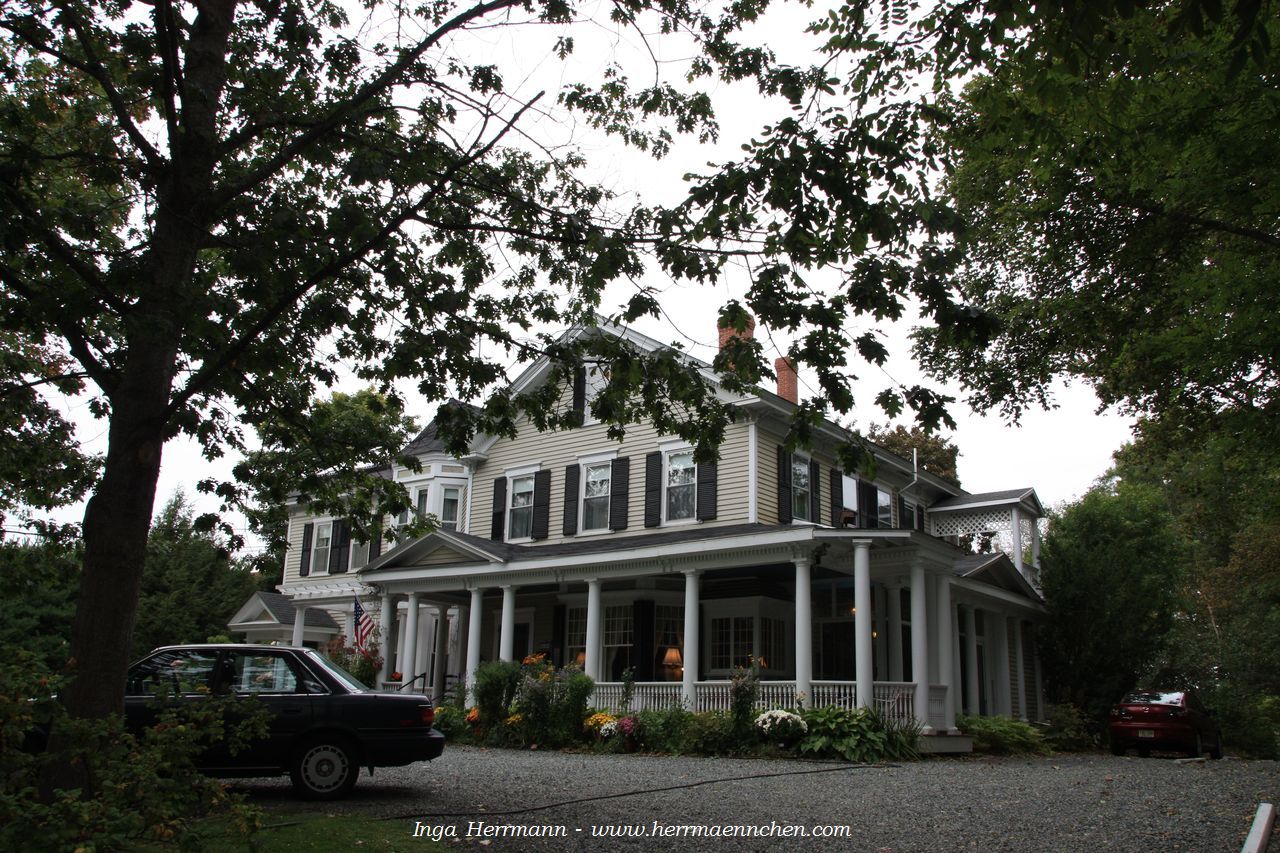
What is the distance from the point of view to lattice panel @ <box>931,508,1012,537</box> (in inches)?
1045

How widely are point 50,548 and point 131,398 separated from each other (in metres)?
3.74

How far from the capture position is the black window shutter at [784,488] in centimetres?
2050

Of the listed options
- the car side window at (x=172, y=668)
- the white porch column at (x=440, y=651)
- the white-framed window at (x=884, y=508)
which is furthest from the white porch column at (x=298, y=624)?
the car side window at (x=172, y=668)

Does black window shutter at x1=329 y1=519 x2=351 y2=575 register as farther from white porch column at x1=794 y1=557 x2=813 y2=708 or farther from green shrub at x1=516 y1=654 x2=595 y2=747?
white porch column at x1=794 y1=557 x2=813 y2=708

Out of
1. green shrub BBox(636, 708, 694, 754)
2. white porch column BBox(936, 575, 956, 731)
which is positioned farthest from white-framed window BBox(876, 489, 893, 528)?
green shrub BBox(636, 708, 694, 754)

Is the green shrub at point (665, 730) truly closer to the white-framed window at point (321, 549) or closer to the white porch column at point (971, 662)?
the white porch column at point (971, 662)

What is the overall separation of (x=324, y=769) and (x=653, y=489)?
12.8m

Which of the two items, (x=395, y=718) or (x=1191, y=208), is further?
(x=1191, y=208)

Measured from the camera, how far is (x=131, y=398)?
22.9 feet

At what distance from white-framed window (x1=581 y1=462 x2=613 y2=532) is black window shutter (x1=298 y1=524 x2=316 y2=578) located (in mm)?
11852

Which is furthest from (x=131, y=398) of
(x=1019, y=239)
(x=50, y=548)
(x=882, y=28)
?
(x=1019, y=239)

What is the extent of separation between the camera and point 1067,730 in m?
20.5

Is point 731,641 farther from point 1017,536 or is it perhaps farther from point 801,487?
point 1017,536

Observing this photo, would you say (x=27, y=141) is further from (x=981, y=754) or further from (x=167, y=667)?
(x=981, y=754)
